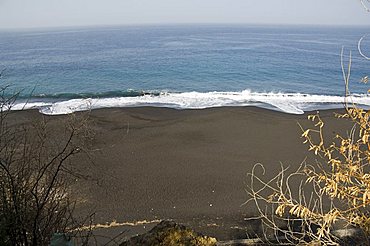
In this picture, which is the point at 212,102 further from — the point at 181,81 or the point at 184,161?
the point at 184,161

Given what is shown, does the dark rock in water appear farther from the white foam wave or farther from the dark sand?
the white foam wave

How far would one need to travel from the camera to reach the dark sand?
9423mm

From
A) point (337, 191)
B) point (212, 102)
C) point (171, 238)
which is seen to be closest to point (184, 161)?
point (337, 191)

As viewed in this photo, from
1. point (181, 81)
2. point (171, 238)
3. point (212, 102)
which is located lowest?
point (212, 102)

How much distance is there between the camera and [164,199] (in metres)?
10.1

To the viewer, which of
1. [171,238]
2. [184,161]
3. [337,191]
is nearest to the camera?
[171,238]

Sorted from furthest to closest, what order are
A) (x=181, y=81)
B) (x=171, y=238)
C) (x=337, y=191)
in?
(x=181, y=81)
(x=337, y=191)
(x=171, y=238)

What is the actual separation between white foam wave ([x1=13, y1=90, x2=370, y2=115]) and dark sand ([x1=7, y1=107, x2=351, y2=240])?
2646 millimetres

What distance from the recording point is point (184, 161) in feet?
42.6

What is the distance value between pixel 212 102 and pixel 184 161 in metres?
12.3

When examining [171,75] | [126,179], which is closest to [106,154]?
[126,179]

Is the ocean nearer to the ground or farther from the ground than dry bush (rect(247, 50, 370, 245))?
nearer to the ground

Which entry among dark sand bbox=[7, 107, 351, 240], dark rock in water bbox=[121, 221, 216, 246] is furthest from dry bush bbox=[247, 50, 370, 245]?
dark sand bbox=[7, 107, 351, 240]

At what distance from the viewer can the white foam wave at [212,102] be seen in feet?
Answer: 74.5
